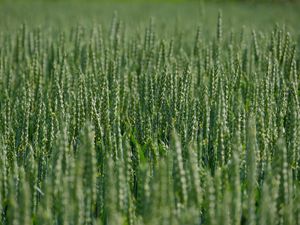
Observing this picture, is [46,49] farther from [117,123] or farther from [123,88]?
[117,123]

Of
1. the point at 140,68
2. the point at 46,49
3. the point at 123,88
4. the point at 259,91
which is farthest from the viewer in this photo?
the point at 46,49

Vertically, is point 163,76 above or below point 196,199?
above

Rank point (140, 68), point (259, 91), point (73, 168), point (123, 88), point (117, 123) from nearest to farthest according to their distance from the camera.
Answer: point (73, 168)
point (117, 123)
point (259, 91)
point (123, 88)
point (140, 68)

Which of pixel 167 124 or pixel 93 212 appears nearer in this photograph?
pixel 93 212

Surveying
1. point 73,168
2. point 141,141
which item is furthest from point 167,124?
point 73,168

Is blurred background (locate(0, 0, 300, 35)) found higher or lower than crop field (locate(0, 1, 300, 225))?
higher

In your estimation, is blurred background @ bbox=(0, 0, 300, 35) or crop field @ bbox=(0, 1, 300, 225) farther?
blurred background @ bbox=(0, 0, 300, 35)

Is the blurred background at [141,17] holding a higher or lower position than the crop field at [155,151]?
higher

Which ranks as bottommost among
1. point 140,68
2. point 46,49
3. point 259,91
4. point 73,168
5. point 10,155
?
point 73,168

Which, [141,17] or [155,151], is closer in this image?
[155,151]

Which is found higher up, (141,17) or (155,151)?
(141,17)

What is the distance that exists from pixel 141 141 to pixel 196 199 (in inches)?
29.9

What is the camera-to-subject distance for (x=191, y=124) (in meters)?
2.14

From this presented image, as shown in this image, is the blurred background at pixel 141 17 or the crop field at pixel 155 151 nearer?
the crop field at pixel 155 151
